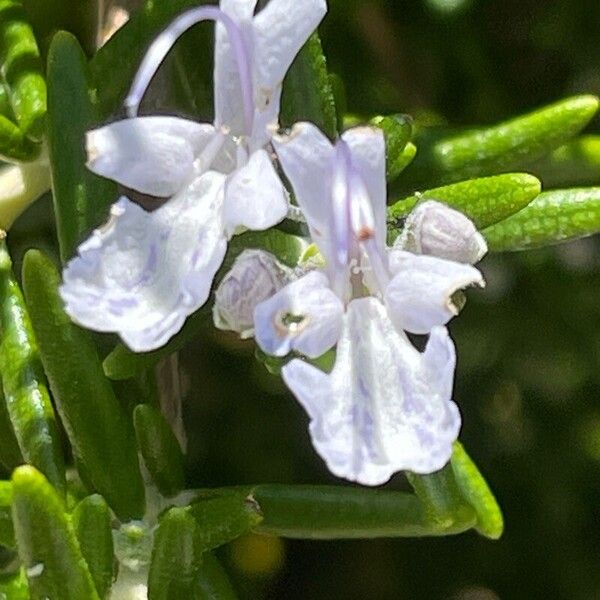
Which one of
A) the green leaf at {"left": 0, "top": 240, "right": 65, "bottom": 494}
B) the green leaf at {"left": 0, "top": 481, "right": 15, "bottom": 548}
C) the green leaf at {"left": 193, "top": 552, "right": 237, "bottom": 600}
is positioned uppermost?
the green leaf at {"left": 0, "top": 240, "right": 65, "bottom": 494}

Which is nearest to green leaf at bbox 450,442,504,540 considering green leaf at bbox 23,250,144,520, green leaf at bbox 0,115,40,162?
green leaf at bbox 23,250,144,520

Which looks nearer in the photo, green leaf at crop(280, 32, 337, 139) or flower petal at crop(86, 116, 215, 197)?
flower petal at crop(86, 116, 215, 197)

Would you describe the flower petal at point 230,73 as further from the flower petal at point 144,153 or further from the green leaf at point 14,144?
the green leaf at point 14,144

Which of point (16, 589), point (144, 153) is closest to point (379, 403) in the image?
point (144, 153)

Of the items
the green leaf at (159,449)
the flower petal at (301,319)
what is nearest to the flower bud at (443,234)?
the flower petal at (301,319)

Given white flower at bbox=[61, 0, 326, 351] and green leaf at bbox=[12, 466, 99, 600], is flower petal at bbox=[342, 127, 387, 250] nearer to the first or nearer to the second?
white flower at bbox=[61, 0, 326, 351]

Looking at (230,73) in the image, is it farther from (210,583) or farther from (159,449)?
(210,583)

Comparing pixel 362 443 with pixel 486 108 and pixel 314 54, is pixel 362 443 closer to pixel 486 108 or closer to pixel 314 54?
pixel 314 54
